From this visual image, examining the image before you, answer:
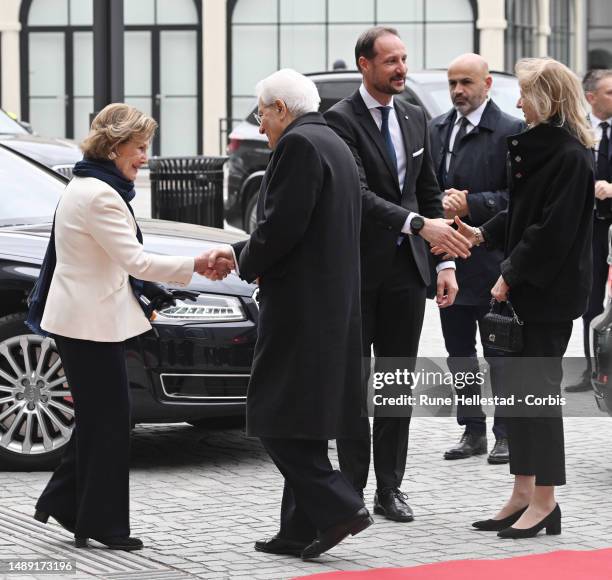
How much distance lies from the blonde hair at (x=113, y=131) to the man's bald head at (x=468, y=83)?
2472 mm

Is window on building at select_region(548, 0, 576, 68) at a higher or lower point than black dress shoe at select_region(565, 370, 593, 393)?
higher

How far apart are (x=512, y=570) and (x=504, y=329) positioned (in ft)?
3.37

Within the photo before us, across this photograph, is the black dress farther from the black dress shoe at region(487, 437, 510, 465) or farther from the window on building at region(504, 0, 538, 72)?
the window on building at region(504, 0, 538, 72)

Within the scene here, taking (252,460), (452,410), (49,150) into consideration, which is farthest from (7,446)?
(49,150)

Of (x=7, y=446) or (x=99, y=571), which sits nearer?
(x=99, y=571)

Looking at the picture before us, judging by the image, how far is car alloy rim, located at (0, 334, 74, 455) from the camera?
301 inches

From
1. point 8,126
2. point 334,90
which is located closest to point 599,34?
point 334,90

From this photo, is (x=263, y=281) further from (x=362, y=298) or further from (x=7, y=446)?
(x=7, y=446)

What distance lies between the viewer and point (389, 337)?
269 inches

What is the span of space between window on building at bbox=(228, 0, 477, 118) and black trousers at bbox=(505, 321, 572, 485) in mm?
33318

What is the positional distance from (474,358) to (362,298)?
1.71m

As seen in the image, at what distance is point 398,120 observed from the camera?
6906 mm

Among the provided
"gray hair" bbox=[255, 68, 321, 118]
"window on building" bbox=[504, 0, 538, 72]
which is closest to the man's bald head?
"gray hair" bbox=[255, 68, 321, 118]

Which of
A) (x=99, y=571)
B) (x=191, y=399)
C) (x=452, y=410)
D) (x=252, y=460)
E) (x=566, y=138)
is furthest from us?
(x=452, y=410)
